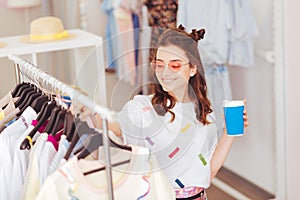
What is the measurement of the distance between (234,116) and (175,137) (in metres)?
0.18

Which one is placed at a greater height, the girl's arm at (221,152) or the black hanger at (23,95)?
the black hanger at (23,95)

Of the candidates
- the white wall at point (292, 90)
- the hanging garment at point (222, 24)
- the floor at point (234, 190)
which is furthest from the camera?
the floor at point (234, 190)

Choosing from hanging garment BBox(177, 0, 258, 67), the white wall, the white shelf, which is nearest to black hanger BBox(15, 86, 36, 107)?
the white shelf

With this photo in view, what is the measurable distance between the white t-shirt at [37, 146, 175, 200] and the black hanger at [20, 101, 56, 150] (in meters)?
0.24

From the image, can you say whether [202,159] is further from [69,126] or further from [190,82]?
[69,126]

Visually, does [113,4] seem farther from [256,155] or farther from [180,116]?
[180,116]

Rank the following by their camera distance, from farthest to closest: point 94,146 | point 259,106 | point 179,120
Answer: point 259,106
point 179,120
point 94,146

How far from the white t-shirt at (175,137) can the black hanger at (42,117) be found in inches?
7.7

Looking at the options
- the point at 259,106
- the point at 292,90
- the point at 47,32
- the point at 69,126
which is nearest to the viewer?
the point at 69,126

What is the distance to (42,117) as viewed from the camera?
176 cm

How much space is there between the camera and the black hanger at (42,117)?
172cm

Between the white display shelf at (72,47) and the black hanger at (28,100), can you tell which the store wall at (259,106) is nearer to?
the white display shelf at (72,47)

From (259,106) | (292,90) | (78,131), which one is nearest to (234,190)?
(259,106)

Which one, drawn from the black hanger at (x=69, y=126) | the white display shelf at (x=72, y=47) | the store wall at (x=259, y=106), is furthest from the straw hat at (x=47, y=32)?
→ the black hanger at (x=69, y=126)
